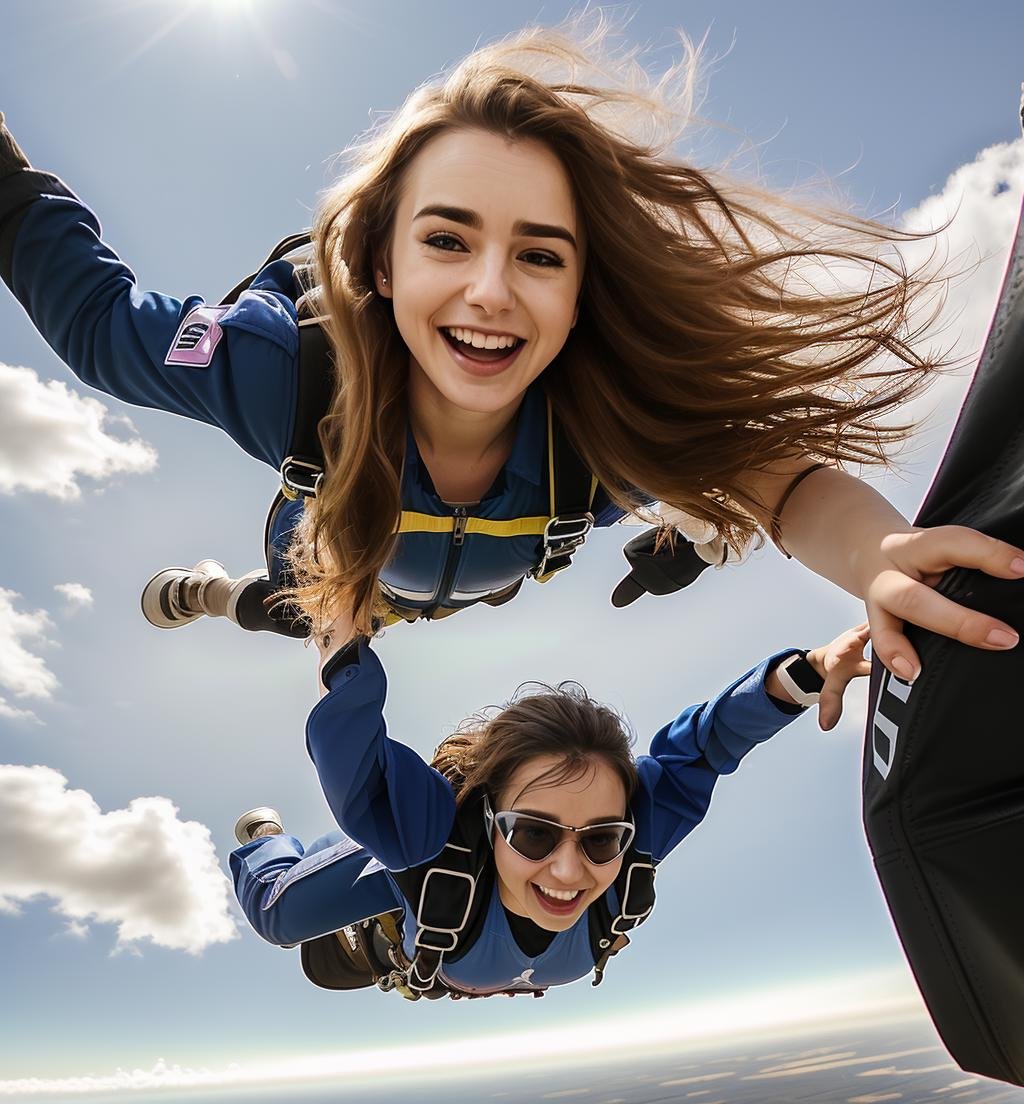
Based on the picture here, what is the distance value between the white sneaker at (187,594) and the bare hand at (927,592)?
4341mm

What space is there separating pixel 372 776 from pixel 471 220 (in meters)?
1.80

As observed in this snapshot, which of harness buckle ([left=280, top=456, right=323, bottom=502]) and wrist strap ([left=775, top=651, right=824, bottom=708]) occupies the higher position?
harness buckle ([left=280, top=456, right=323, bottom=502])

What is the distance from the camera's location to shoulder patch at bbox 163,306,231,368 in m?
2.97

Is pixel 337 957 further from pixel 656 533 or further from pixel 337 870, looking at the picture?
Answer: pixel 656 533

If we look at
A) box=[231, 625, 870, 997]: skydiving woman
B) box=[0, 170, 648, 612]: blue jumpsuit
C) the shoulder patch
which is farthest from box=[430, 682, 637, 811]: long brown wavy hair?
the shoulder patch

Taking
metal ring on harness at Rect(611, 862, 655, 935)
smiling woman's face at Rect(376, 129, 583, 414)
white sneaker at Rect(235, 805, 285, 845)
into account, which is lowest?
metal ring on harness at Rect(611, 862, 655, 935)

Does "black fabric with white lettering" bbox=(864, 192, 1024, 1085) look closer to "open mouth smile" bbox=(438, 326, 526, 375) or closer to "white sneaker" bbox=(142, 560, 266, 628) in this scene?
"open mouth smile" bbox=(438, 326, 526, 375)

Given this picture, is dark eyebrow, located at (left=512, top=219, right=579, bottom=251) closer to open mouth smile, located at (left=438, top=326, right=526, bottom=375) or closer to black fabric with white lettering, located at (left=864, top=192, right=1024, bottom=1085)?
open mouth smile, located at (left=438, top=326, right=526, bottom=375)

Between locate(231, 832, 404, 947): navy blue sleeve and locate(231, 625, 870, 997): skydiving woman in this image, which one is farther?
locate(231, 832, 404, 947): navy blue sleeve

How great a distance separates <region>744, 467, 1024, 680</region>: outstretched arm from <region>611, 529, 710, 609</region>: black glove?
2238 millimetres

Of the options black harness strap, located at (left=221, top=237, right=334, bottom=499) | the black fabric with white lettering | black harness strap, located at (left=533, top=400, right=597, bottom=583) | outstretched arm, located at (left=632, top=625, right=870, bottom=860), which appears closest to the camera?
the black fabric with white lettering

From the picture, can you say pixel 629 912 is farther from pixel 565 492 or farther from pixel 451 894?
pixel 565 492

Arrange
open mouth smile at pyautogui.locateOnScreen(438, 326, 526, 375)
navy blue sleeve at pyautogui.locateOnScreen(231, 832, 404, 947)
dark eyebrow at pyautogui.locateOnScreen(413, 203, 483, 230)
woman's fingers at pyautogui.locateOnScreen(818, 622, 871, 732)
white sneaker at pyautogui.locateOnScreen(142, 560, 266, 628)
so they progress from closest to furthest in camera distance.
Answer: woman's fingers at pyautogui.locateOnScreen(818, 622, 871, 732) < dark eyebrow at pyautogui.locateOnScreen(413, 203, 483, 230) < open mouth smile at pyautogui.locateOnScreen(438, 326, 526, 375) < navy blue sleeve at pyautogui.locateOnScreen(231, 832, 404, 947) < white sneaker at pyautogui.locateOnScreen(142, 560, 266, 628)

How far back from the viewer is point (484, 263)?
272 centimetres
